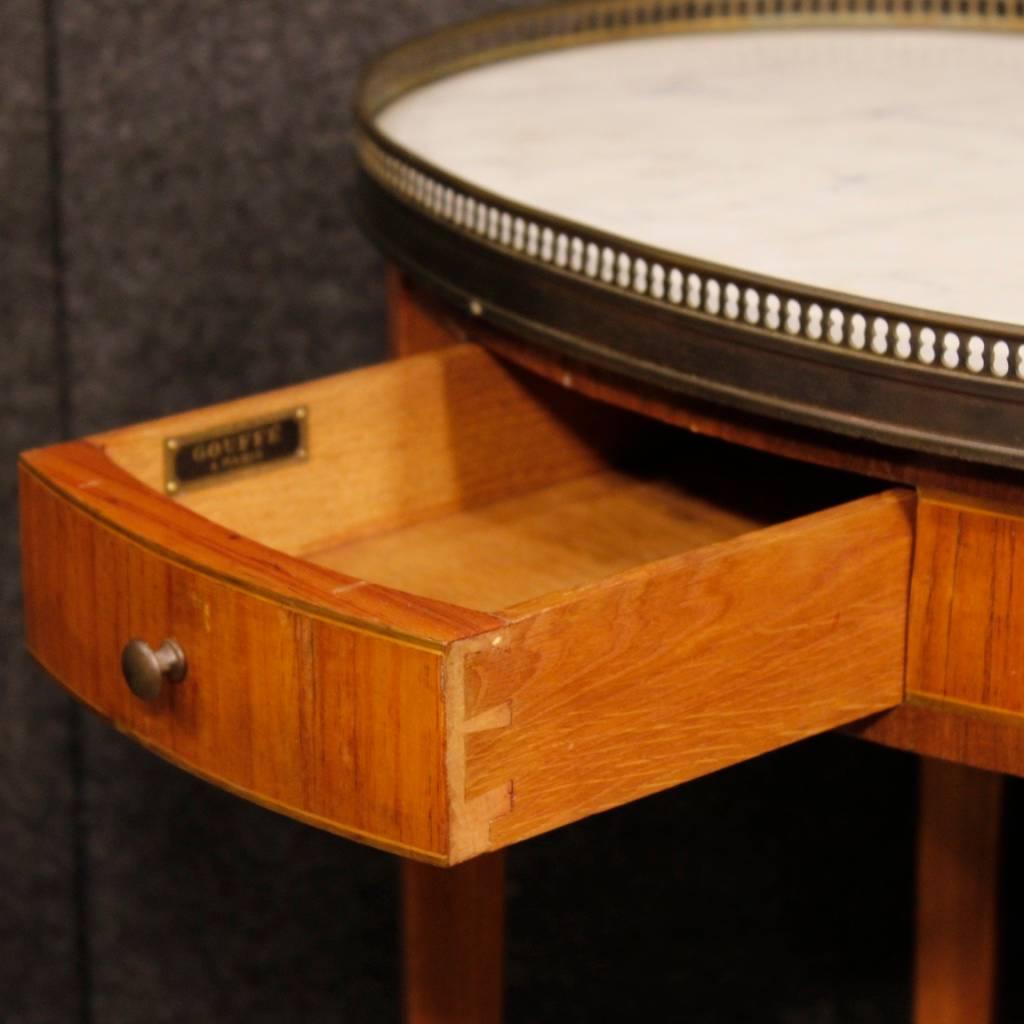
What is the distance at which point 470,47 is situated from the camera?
0.93m

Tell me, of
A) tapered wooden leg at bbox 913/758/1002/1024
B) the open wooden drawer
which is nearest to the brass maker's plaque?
the open wooden drawer

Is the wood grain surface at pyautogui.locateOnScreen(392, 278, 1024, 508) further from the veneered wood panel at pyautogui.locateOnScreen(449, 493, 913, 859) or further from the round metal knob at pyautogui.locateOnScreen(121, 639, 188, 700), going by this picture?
the round metal knob at pyautogui.locateOnScreen(121, 639, 188, 700)

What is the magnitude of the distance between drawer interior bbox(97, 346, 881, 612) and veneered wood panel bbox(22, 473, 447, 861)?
0.20 feet

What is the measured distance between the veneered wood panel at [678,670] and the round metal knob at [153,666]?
0.10 m

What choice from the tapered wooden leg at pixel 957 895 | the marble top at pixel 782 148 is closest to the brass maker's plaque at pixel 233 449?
the marble top at pixel 782 148

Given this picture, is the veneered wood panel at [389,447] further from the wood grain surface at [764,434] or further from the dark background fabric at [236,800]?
the dark background fabric at [236,800]

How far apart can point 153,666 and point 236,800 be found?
2.12 ft

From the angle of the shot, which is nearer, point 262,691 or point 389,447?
point 262,691

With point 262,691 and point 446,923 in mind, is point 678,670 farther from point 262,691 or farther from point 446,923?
point 446,923

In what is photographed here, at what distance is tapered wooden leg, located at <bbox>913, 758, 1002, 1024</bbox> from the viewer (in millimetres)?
952

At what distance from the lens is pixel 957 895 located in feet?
3.18

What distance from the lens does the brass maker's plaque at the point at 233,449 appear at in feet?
2.16

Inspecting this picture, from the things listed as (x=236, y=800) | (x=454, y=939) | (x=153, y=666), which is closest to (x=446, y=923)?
(x=454, y=939)

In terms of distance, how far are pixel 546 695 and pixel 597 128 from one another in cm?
33
